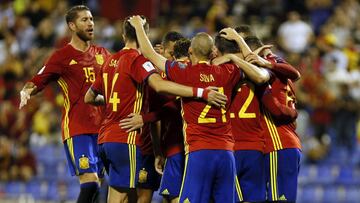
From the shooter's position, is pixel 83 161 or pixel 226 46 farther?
pixel 83 161

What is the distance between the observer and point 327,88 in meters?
19.0

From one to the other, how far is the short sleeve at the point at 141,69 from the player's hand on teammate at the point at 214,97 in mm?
713

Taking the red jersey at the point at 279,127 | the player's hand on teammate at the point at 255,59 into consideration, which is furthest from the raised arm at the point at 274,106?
the player's hand on teammate at the point at 255,59

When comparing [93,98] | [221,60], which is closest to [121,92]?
[93,98]

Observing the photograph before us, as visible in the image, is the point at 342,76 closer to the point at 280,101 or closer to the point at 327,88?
the point at 327,88

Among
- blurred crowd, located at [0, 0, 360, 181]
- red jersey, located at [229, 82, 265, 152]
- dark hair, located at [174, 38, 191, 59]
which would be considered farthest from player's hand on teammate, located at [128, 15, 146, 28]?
blurred crowd, located at [0, 0, 360, 181]

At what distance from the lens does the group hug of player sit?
33.6 ft

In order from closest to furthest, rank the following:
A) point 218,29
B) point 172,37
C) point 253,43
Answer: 1. point 253,43
2. point 172,37
3. point 218,29

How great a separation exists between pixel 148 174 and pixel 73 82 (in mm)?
1609

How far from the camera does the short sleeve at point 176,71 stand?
10.3 m

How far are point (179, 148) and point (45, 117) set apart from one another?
1033 cm

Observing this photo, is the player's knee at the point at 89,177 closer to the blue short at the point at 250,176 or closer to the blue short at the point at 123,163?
the blue short at the point at 123,163

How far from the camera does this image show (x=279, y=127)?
441 inches

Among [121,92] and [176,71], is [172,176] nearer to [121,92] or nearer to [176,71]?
[121,92]
